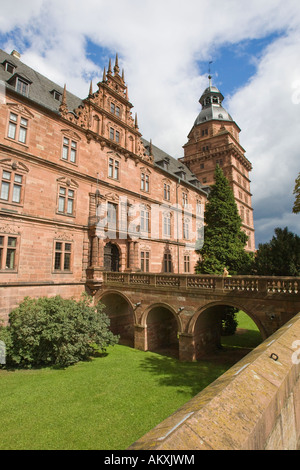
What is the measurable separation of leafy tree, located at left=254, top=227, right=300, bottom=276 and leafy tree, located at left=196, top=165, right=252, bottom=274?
569cm

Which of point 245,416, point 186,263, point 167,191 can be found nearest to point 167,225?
point 167,191

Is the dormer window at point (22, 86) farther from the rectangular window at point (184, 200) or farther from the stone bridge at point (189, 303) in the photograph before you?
the rectangular window at point (184, 200)

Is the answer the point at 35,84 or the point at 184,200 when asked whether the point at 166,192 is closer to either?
the point at 184,200

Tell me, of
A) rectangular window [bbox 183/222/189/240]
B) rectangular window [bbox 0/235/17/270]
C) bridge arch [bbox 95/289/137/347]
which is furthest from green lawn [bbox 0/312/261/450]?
rectangular window [bbox 183/222/189/240]

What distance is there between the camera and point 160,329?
19.7 meters

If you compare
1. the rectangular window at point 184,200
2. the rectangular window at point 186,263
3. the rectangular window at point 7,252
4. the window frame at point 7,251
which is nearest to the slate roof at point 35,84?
the window frame at point 7,251

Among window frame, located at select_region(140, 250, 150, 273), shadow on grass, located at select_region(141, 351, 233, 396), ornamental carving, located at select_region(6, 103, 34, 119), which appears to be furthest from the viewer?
window frame, located at select_region(140, 250, 150, 273)

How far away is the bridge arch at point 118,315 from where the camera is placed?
21689mm

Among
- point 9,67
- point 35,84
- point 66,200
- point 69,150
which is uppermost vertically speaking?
point 9,67

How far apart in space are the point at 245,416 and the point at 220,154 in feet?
145

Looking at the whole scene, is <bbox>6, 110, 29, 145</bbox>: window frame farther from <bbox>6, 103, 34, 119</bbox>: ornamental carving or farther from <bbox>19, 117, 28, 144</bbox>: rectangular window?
<bbox>6, 103, 34, 119</bbox>: ornamental carving

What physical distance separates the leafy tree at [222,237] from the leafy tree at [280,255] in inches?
224

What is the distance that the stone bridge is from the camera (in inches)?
500
